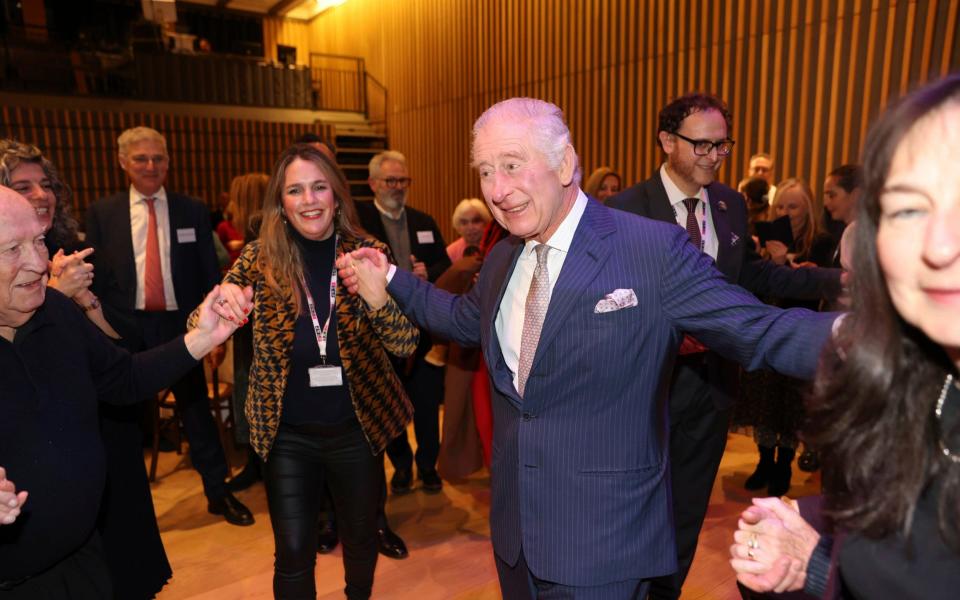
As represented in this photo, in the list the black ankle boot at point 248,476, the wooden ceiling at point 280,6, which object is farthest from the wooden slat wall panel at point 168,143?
the black ankle boot at point 248,476

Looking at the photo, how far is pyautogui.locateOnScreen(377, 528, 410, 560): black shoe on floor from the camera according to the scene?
10.0ft

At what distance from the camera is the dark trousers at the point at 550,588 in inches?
57.6

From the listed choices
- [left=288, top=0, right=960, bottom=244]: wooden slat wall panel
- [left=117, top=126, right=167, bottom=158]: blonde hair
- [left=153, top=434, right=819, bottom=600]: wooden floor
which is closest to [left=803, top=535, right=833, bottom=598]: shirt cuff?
[left=153, top=434, right=819, bottom=600]: wooden floor

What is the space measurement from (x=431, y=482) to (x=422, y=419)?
1.30 ft

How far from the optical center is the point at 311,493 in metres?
2.14

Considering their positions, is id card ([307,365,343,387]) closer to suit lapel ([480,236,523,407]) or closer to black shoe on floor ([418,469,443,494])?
suit lapel ([480,236,523,407])

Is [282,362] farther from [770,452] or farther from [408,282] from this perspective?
[770,452]

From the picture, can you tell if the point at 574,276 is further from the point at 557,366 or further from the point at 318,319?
the point at 318,319

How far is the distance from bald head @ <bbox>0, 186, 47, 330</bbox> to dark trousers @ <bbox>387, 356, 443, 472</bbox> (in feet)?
7.96

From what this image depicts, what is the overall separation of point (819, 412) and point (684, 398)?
4.65 ft

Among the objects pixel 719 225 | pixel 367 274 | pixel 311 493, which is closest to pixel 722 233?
pixel 719 225

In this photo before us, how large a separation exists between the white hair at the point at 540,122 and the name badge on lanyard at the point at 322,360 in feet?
3.17

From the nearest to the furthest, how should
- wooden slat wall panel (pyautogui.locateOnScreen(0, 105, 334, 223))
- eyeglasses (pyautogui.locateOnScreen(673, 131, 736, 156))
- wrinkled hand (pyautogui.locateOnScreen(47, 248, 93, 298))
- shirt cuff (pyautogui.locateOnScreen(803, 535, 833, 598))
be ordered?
shirt cuff (pyautogui.locateOnScreen(803, 535, 833, 598)) < wrinkled hand (pyautogui.locateOnScreen(47, 248, 93, 298)) < eyeglasses (pyautogui.locateOnScreen(673, 131, 736, 156)) < wooden slat wall panel (pyautogui.locateOnScreen(0, 105, 334, 223))

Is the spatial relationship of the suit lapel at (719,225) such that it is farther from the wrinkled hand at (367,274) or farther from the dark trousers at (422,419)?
the dark trousers at (422,419)
